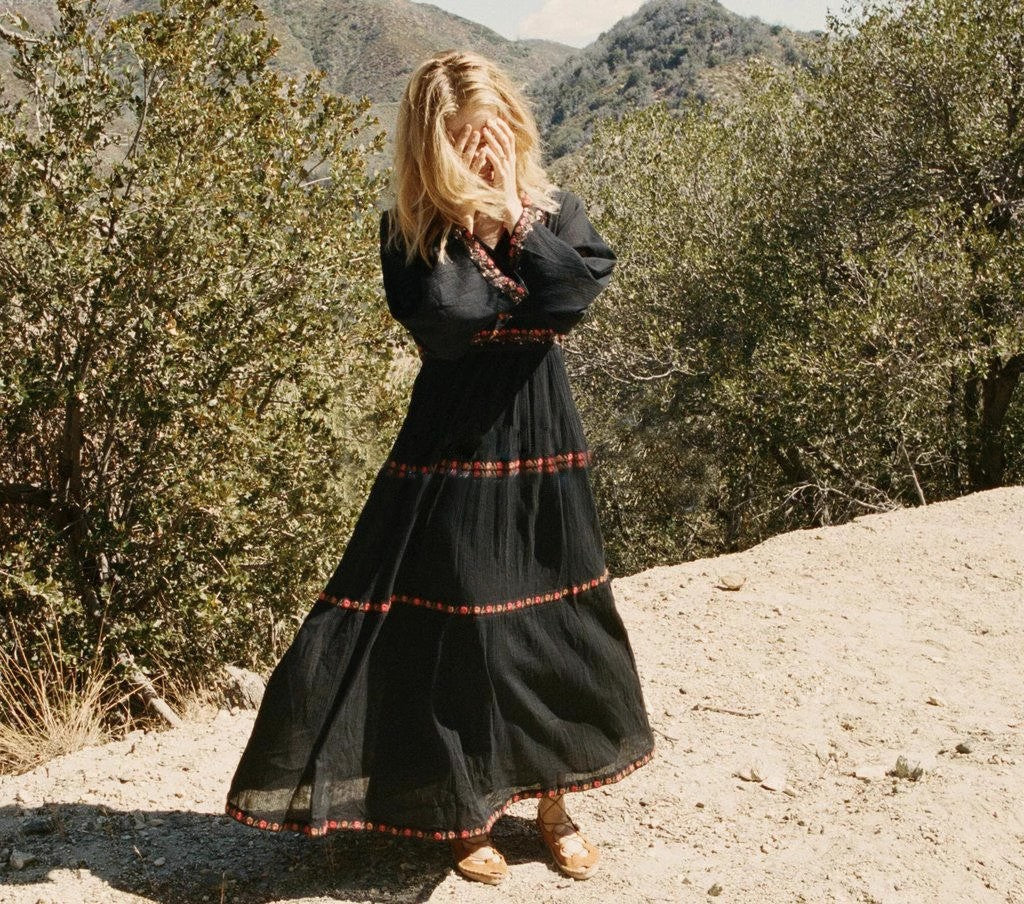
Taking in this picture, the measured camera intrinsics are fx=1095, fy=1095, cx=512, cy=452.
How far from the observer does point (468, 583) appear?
2.98m

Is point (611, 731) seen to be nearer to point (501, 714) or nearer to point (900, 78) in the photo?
point (501, 714)

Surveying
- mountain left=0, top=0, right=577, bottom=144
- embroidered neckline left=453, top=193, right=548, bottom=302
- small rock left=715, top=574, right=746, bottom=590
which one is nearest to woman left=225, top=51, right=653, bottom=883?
embroidered neckline left=453, top=193, right=548, bottom=302

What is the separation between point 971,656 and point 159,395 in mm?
4671

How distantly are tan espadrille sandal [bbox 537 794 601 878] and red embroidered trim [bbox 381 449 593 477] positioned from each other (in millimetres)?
972

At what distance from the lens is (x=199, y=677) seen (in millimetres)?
6668

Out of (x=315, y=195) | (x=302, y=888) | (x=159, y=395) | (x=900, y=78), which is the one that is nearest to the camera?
(x=302, y=888)

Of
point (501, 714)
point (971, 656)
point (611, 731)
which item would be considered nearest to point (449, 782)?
point (501, 714)

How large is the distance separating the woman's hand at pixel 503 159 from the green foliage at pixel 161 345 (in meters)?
3.87

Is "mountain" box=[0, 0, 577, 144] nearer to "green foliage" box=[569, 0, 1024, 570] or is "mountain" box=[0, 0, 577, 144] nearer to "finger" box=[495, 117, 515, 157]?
"green foliage" box=[569, 0, 1024, 570]

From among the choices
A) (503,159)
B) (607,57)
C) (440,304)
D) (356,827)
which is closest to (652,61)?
(607,57)

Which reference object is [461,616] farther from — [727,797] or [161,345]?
[161,345]

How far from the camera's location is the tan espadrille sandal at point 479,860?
310 cm

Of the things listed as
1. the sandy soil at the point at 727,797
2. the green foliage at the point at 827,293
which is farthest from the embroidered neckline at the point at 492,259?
the green foliage at the point at 827,293

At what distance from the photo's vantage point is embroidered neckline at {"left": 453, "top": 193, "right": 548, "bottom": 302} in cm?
287
